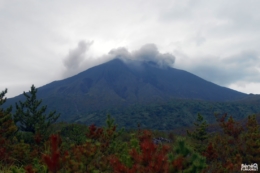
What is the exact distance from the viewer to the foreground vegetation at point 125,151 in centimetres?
482

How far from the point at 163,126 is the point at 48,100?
274ft

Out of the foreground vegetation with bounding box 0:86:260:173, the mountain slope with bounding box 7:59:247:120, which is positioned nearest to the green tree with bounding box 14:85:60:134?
the foreground vegetation with bounding box 0:86:260:173

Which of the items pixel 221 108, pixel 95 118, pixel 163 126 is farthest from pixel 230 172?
pixel 221 108

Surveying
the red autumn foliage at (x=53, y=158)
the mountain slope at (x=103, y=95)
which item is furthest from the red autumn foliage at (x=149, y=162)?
the mountain slope at (x=103, y=95)

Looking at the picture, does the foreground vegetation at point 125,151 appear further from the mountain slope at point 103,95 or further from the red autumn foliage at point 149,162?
the mountain slope at point 103,95

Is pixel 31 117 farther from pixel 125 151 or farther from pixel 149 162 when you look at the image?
pixel 149 162

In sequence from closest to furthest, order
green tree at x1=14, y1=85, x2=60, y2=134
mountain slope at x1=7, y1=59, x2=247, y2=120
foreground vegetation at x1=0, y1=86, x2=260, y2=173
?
foreground vegetation at x1=0, y1=86, x2=260, y2=173, green tree at x1=14, y1=85, x2=60, y2=134, mountain slope at x1=7, y1=59, x2=247, y2=120

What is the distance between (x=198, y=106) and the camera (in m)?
123

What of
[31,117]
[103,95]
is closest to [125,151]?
[31,117]

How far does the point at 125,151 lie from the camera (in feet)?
28.4

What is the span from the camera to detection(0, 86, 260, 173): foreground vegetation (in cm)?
482

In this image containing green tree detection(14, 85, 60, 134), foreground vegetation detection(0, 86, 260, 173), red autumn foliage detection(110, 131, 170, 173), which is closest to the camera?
red autumn foliage detection(110, 131, 170, 173)

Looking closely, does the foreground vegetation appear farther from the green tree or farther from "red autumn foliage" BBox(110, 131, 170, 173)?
the green tree

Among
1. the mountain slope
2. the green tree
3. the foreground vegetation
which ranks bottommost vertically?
the foreground vegetation
